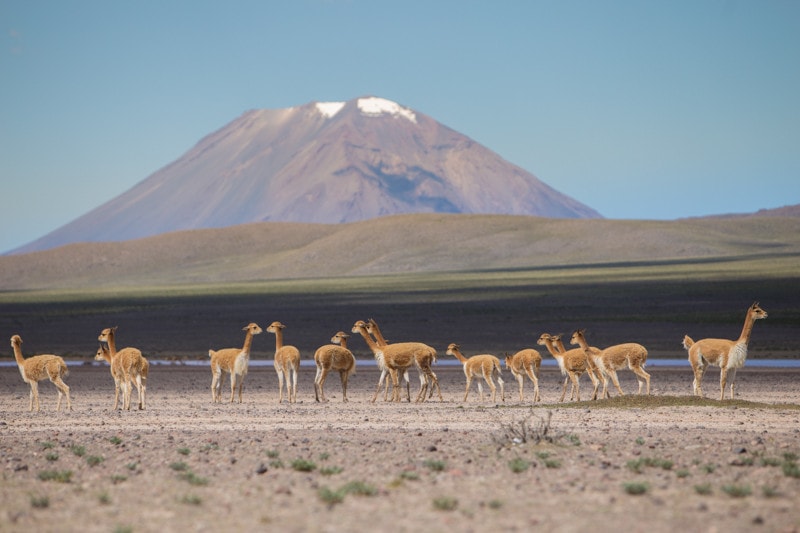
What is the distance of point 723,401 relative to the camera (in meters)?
18.5

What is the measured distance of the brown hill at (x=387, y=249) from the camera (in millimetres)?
122750

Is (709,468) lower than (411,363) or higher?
lower

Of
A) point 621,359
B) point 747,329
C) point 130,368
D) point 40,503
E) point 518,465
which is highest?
point 747,329

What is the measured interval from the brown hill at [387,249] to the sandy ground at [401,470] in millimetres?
99823

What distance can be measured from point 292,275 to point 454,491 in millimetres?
112727

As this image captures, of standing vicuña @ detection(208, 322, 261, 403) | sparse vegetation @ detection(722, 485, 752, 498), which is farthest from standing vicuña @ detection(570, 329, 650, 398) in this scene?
sparse vegetation @ detection(722, 485, 752, 498)

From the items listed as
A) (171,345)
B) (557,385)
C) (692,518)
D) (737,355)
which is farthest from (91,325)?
(692,518)

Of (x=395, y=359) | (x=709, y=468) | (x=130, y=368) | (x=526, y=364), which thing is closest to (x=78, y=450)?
(x=130, y=368)

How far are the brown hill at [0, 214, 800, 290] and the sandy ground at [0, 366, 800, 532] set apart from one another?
328 feet

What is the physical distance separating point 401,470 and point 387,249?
121 metres

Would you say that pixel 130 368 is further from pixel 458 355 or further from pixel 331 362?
pixel 458 355

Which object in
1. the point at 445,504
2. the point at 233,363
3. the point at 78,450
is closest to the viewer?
the point at 445,504

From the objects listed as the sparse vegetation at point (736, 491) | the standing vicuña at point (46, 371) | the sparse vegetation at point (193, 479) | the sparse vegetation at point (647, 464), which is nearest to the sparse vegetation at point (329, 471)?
the sparse vegetation at point (193, 479)

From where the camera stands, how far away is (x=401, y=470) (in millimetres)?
11375
